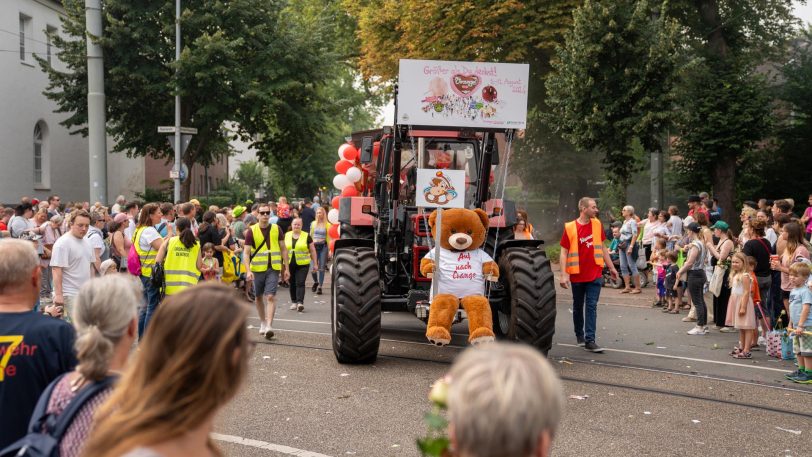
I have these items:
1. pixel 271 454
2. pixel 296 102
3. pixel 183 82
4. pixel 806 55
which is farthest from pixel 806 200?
pixel 271 454

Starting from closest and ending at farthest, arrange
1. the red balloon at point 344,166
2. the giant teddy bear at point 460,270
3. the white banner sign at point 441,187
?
the giant teddy bear at point 460,270 → the white banner sign at point 441,187 → the red balloon at point 344,166

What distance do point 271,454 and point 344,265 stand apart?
3.57 metres

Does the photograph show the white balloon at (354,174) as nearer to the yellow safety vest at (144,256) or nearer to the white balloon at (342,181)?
the white balloon at (342,181)

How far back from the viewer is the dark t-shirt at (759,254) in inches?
462

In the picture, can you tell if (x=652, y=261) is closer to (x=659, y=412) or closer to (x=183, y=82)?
(x=659, y=412)

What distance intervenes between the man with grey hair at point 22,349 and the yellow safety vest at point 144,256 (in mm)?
7079

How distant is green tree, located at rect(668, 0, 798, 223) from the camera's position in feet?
76.3

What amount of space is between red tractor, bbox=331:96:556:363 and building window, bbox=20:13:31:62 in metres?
22.2

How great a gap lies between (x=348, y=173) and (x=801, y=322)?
6463mm

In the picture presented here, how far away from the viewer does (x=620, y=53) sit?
20172mm

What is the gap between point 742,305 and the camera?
436 inches

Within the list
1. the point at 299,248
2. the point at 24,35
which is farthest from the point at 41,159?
the point at 299,248

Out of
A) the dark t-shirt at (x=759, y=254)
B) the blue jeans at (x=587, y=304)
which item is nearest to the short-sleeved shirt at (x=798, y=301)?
the dark t-shirt at (x=759, y=254)

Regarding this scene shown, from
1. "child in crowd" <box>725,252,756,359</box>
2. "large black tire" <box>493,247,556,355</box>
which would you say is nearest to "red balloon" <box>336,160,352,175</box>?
"large black tire" <box>493,247,556,355</box>
